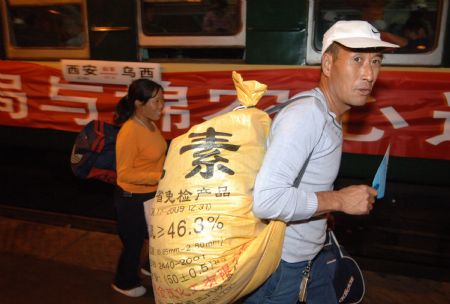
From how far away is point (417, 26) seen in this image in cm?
332

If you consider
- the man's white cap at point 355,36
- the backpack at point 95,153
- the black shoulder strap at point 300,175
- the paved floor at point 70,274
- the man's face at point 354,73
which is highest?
the man's white cap at point 355,36

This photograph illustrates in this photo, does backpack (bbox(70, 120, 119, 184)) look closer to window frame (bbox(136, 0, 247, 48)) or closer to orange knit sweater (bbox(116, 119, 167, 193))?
orange knit sweater (bbox(116, 119, 167, 193))

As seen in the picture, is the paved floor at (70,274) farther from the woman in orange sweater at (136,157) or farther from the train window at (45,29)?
the train window at (45,29)

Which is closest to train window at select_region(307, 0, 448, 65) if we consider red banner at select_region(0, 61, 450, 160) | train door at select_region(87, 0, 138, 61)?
red banner at select_region(0, 61, 450, 160)

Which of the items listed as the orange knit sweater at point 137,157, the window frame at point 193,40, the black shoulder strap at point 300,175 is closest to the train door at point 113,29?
the window frame at point 193,40

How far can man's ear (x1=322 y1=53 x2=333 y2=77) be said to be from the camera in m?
1.64

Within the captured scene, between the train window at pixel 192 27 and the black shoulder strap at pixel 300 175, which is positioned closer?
the black shoulder strap at pixel 300 175

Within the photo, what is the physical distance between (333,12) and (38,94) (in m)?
3.37

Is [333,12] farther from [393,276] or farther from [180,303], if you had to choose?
[180,303]

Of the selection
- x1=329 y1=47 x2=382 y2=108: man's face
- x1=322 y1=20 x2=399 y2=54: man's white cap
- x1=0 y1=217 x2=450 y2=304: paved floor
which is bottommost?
x1=0 y1=217 x2=450 y2=304: paved floor

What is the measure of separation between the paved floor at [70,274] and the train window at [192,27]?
209 centimetres

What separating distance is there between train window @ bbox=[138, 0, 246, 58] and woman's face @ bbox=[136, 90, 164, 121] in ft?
3.05

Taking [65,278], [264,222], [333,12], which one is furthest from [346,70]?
[65,278]

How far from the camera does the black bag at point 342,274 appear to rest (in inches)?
79.8
